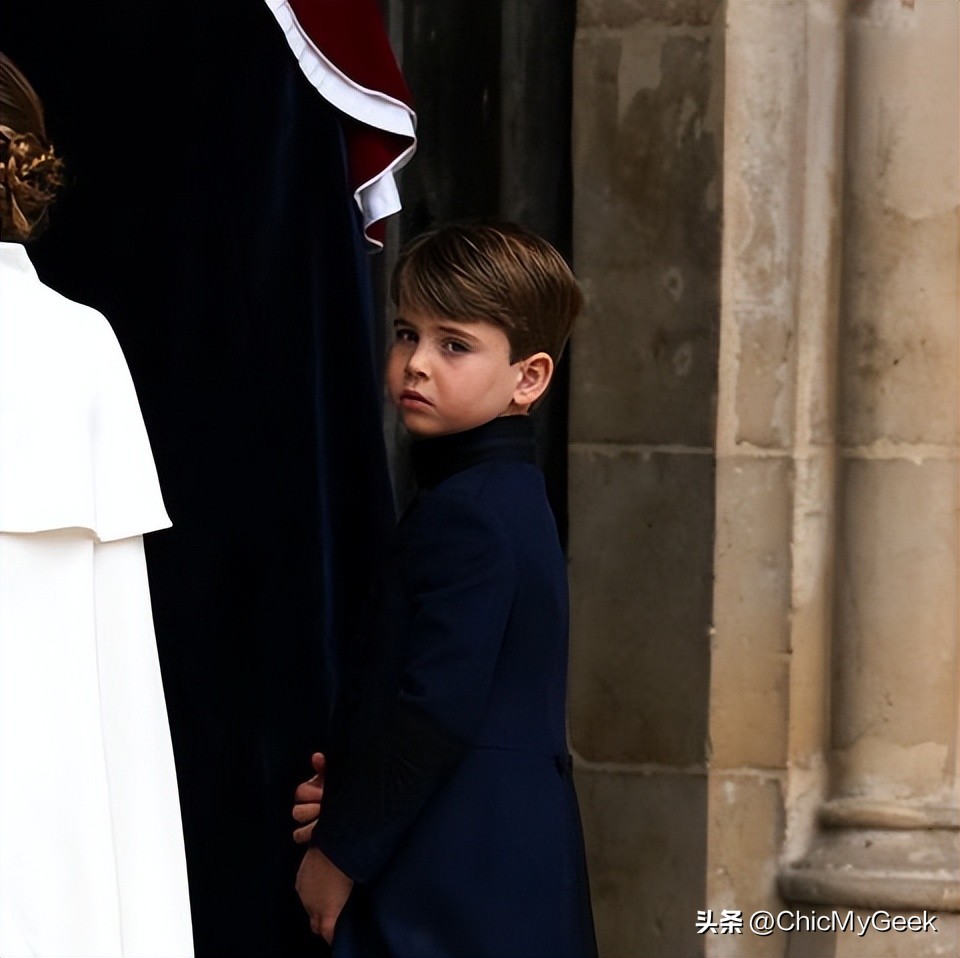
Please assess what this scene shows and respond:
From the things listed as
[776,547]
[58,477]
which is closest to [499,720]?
[58,477]

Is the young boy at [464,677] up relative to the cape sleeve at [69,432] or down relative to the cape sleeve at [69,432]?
down

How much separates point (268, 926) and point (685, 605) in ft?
2.57

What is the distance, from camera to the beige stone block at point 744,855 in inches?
101

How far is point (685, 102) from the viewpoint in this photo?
8.34 feet

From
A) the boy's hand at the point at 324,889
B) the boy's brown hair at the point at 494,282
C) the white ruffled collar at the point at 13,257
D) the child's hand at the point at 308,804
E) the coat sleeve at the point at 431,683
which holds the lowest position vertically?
the boy's hand at the point at 324,889

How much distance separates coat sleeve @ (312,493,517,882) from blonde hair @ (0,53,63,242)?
512 mm

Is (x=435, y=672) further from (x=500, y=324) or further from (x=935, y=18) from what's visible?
(x=935, y=18)

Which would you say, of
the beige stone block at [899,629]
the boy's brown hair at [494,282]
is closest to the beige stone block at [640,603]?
the beige stone block at [899,629]

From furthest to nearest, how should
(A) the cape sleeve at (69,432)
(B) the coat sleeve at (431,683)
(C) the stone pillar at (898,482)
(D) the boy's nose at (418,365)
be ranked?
(C) the stone pillar at (898,482) < (D) the boy's nose at (418,365) < (B) the coat sleeve at (431,683) < (A) the cape sleeve at (69,432)

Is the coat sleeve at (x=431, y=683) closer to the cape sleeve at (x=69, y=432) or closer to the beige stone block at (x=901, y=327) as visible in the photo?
the cape sleeve at (x=69, y=432)

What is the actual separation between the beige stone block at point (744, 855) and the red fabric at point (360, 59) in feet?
3.41

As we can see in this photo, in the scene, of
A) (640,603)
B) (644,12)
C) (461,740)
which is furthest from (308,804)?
(644,12)

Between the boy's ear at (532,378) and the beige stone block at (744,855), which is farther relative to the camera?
the beige stone block at (744,855)

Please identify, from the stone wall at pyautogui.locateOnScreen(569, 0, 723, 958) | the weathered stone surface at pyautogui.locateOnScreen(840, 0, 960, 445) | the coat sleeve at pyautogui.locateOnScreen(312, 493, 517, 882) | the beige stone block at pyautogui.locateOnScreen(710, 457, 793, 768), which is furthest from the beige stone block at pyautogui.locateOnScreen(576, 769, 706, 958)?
the coat sleeve at pyautogui.locateOnScreen(312, 493, 517, 882)
